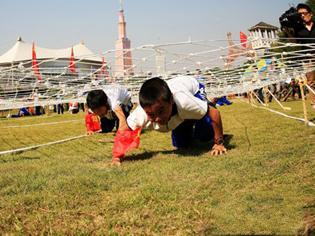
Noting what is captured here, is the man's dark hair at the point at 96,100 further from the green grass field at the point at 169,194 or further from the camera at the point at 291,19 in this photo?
the camera at the point at 291,19

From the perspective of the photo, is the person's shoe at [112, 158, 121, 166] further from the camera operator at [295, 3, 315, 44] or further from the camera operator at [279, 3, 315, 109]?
the camera operator at [295, 3, 315, 44]

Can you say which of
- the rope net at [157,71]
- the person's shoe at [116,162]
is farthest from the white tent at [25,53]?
the person's shoe at [116,162]

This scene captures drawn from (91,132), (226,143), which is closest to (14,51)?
(91,132)

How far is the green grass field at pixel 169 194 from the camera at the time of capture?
76.5 inches

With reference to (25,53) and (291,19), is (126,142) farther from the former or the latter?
(25,53)

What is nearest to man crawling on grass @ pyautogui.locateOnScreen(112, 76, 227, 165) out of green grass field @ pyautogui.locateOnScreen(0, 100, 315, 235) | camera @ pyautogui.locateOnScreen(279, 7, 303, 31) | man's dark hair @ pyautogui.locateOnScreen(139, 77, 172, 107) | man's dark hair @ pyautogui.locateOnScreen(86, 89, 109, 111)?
man's dark hair @ pyautogui.locateOnScreen(139, 77, 172, 107)

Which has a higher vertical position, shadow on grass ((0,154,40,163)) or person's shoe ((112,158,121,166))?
person's shoe ((112,158,121,166))

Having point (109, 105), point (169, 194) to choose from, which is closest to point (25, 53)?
point (109, 105)

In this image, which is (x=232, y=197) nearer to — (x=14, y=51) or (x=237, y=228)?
(x=237, y=228)

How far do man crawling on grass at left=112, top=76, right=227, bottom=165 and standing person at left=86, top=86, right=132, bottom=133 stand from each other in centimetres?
32

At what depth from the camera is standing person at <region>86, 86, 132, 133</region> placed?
17.0ft

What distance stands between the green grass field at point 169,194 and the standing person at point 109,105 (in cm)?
108

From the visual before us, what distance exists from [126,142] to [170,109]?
68cm

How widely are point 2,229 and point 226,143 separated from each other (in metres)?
3.22
